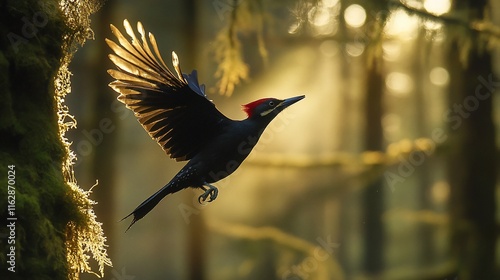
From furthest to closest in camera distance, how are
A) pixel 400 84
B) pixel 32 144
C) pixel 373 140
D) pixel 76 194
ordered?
1. pixel 400 84
2. pixel 373 140
3. pixel 76 194
4. pixel 32 144

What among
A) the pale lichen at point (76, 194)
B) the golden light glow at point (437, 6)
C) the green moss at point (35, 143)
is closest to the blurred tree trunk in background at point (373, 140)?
the golden light glow at point (437, 6)

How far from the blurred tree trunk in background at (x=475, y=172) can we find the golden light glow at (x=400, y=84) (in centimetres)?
1370

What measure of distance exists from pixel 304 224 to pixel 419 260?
17.4 feet

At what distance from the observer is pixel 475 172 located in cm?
732

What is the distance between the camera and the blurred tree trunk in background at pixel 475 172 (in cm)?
723

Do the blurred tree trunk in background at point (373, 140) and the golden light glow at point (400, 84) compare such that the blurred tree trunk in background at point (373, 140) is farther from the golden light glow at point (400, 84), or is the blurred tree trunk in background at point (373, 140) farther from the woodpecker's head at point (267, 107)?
the golden light glow at point (400, 84)

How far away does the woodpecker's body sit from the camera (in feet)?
9.82

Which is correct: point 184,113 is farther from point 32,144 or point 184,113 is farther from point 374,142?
point 374,142

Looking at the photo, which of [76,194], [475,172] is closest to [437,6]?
[475,172]

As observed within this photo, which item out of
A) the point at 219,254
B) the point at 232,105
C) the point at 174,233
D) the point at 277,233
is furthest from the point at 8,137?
the point at 219,254

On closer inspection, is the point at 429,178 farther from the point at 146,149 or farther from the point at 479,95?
the point at 479,95

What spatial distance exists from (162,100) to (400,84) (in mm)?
20415

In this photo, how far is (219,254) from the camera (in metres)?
29.4

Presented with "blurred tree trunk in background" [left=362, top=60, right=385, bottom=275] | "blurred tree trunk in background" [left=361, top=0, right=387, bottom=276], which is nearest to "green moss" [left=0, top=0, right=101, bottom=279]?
"blurred tree trunk in background" [left=361, top=0, right=387, bottom=276]
